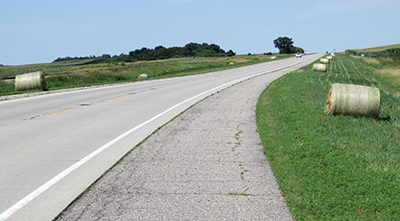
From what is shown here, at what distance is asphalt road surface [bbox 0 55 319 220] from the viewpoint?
453 centimetres

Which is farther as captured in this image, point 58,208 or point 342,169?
point 342,169

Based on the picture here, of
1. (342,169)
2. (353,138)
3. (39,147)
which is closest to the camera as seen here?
(342,169)

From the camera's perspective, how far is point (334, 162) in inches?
229

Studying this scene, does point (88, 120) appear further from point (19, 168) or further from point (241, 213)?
point (241, 213)

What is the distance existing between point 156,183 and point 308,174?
2.32 meters

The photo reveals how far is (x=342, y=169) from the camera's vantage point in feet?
18.0

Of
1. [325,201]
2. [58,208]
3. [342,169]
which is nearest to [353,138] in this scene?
[342,169]

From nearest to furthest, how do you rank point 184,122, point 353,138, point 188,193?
1. point 188,193
2. point 353,138
3. point 184,122

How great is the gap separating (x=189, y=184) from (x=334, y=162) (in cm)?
260

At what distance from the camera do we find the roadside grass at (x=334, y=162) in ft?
13.6

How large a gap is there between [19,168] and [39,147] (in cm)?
141

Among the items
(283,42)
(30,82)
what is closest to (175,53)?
(283,42)

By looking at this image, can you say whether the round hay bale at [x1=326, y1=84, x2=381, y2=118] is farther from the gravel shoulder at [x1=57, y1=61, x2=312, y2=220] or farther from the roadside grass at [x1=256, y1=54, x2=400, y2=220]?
the gravel shoulder at [x1=57, y1=61, x2=312, y2=220]

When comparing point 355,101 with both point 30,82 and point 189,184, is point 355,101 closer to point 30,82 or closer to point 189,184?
point 189,184
